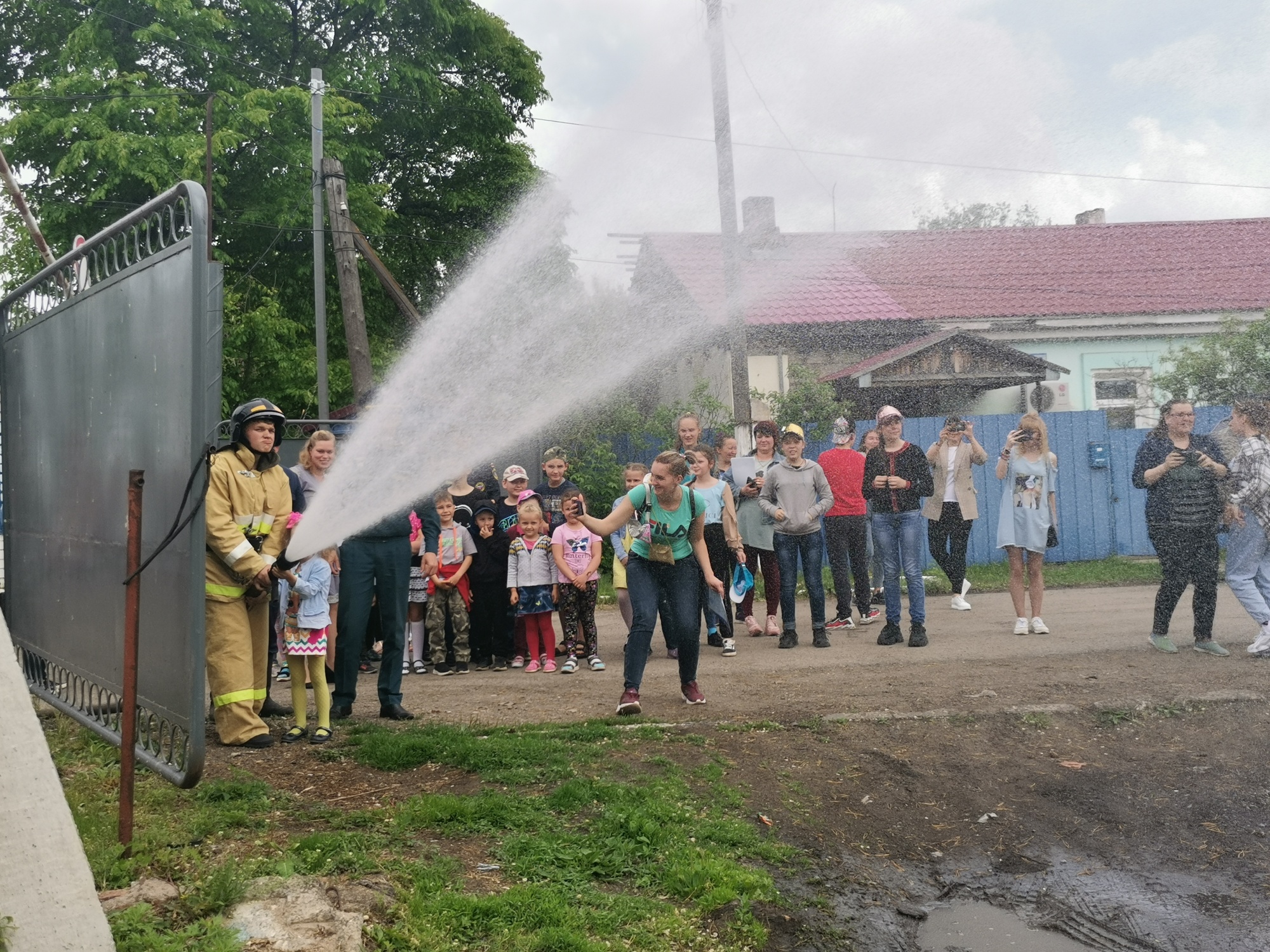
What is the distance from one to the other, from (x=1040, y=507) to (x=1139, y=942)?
19.7 ft

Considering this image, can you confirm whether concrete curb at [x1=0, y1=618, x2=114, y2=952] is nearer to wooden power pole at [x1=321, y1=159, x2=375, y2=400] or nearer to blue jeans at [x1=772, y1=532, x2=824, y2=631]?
blue jeans at [x1=772, y1=532, x2=824, y2=631]

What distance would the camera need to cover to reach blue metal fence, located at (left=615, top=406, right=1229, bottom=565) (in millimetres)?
16969

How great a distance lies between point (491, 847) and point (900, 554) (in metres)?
6.33

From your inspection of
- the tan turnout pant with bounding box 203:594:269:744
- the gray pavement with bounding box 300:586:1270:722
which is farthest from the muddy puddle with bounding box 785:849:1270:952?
the tan turnout pant with bounding box 203:594:269:744

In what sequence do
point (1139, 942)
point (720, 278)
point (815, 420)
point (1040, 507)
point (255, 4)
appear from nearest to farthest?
1. point (1139, 942)
2. point (1040, 507)
3. point (720, 278)
4. point (815, 420)
5. point (255, 4)

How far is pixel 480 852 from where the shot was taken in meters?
4.61

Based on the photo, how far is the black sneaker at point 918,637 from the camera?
31.5ft

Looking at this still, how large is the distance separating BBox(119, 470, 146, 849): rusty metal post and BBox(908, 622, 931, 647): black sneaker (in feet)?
22.4

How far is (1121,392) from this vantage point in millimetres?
22141

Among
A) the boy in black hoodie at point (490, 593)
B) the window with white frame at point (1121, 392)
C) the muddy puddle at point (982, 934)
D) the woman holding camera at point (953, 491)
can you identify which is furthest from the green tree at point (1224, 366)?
the muddy puddle at point (982, 934)

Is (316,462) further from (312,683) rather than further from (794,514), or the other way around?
(794,514)

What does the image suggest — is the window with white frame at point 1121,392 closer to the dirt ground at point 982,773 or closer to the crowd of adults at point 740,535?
the crowd of adults at point 740,535

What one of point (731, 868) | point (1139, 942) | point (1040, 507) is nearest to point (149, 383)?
point (731, 868)

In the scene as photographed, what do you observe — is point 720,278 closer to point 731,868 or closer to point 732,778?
point 732,778
